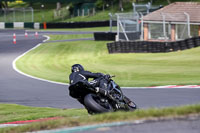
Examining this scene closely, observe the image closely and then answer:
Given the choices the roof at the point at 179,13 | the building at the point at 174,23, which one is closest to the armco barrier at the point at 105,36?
the building at the point at 174,23

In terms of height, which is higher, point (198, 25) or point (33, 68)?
point (198, 25)

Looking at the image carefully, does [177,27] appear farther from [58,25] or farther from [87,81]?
[58,25]

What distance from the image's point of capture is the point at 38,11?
265 ft

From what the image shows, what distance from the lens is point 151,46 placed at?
28.7m

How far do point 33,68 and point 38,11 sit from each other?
57508mm

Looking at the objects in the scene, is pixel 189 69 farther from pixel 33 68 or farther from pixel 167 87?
pixel 33 68

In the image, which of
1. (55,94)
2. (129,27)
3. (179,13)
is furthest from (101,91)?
(129,27)

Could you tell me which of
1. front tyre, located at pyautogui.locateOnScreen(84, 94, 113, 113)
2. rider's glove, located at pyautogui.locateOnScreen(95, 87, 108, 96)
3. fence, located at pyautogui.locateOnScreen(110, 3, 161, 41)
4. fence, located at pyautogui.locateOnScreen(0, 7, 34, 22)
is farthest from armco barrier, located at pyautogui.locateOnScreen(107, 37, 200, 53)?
fence, located at pyautogui.locateOnScreen(0, 7, 34, 22)

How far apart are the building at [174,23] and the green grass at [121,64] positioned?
368 centimetres

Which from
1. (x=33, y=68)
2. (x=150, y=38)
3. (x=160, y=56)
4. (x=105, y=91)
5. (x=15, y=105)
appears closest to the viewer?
(x=105, y=91)

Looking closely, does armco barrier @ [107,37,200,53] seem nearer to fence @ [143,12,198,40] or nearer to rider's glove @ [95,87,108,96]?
fence @ [143,12,198,40]

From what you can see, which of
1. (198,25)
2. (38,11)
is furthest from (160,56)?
(38,11)

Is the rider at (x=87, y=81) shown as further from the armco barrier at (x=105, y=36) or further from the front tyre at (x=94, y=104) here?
the armco barrier at (x=105, y=36)

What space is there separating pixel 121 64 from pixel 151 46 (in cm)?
445
